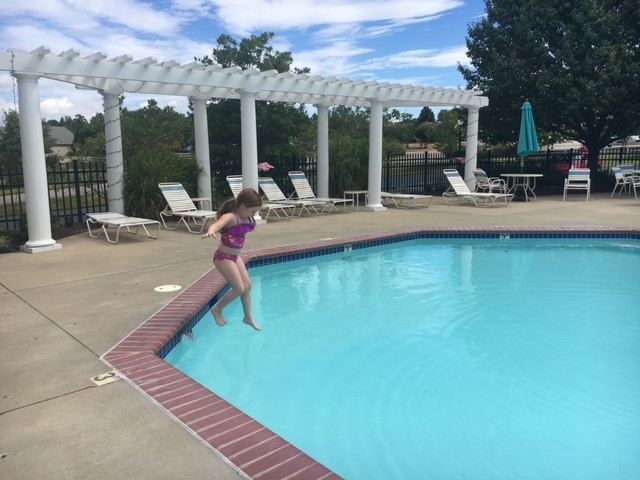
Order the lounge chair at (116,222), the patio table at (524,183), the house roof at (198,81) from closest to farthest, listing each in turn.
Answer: the house roof at (198,81) → the lounge chair at (116,222) → the patio table at (524,183)

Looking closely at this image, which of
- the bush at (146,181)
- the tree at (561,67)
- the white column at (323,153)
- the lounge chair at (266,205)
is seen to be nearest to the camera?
the bush at (146,181)

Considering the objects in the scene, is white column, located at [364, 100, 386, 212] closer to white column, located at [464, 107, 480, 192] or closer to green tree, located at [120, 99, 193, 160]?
white column, located at [464, 107, 480, 192]

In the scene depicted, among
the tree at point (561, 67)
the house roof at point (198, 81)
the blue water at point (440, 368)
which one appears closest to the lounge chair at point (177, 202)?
the house roof at point (198, 81)

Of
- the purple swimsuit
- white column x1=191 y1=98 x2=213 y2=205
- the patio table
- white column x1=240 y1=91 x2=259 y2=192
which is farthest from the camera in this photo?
the patio table

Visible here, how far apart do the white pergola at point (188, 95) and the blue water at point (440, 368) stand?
387 centimetres

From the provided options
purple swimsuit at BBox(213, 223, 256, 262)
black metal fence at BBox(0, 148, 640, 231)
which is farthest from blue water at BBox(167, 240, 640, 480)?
black metal fence at BBox(0, 148, 640, 231)

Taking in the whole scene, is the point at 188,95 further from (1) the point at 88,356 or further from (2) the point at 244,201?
(1) the point at 88,356

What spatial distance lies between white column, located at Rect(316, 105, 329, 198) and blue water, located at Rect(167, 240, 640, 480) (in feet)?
22.1

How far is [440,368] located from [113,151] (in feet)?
28.7

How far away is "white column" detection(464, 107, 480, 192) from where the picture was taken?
16781mm

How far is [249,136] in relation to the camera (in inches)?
446

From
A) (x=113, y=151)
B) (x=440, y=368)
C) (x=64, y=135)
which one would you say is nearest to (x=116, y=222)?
(x=113, y=151)

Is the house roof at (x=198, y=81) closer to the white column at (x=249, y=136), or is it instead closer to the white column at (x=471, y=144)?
the white column at (x=249, y=136)

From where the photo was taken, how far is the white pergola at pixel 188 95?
8.20 metres
